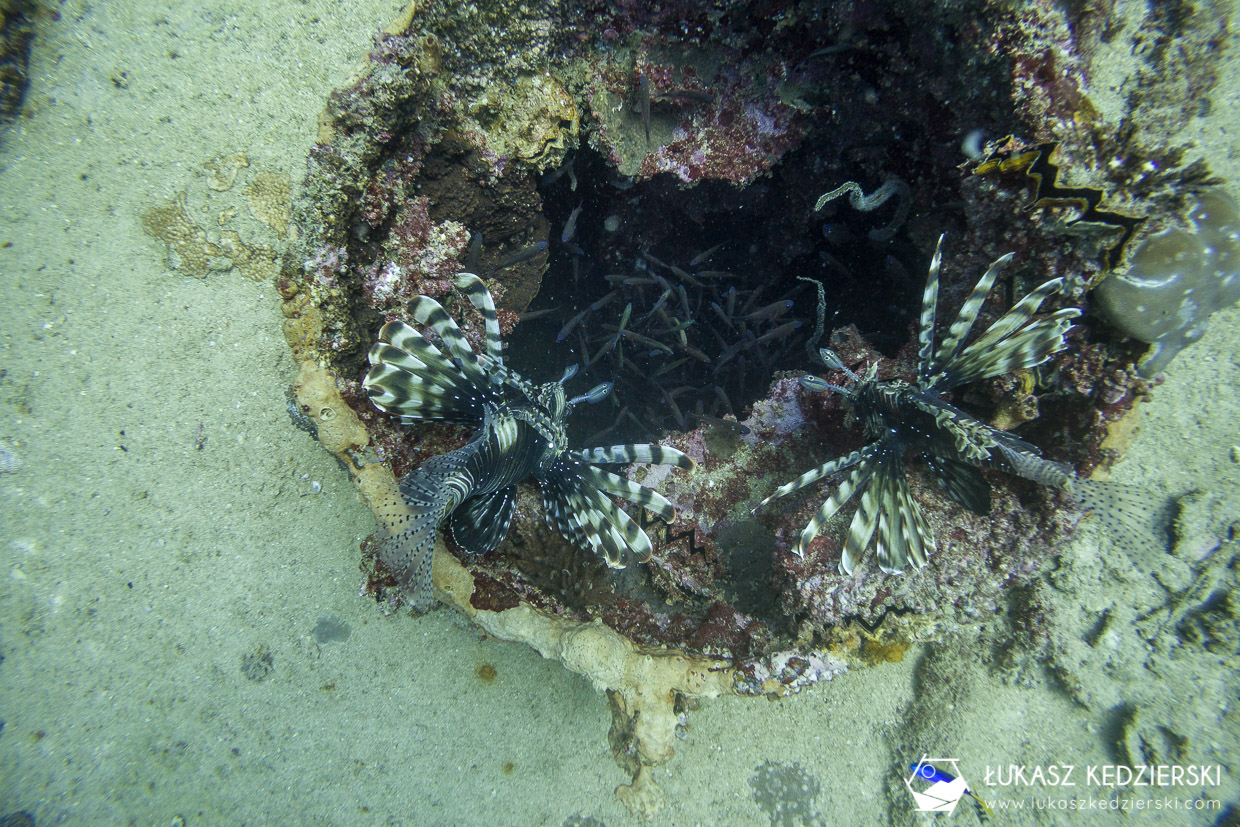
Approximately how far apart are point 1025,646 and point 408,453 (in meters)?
3.89

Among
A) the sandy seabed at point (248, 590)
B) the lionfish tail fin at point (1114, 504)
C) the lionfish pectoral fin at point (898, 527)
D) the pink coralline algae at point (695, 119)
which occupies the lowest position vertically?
the sandy seabed at point (248, 590)

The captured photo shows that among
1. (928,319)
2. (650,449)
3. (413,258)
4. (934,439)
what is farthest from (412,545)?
(928,319)

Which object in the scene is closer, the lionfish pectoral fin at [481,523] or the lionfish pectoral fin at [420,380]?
the lionfish pectoral fin at [420,380]

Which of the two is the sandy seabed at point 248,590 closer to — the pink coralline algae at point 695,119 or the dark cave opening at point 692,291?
the pink coralline algae at point 695,119

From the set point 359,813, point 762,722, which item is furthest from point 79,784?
point 762,722

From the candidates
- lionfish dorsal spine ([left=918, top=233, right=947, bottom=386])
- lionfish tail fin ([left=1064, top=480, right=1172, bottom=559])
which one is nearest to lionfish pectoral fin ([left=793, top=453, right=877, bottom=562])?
lionfish dorsal spine ([left=918, top=233, right=947, bottom=386])

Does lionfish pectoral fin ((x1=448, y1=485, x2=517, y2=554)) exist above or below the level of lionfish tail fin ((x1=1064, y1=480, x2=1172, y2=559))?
below

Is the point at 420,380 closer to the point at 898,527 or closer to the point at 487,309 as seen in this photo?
the point at 487,309

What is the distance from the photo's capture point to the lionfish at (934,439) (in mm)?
2359

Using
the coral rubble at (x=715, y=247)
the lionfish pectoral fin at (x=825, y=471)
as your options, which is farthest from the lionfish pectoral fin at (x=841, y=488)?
the coral rubble at (x=715, y=247)

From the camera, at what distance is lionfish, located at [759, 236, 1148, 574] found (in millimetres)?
2359

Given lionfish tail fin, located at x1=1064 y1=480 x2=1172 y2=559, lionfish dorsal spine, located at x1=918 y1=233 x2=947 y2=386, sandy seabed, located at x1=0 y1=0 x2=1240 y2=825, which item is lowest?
sandy seabed, located at x1=0 y1=0 x2=1240 y2=825

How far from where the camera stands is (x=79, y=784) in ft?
11.4

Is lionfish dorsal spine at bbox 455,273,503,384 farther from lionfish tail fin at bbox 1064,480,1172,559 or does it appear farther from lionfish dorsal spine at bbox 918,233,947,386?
lionfish tail fin at bbox 1064,480,1172,559
